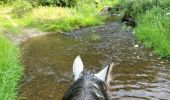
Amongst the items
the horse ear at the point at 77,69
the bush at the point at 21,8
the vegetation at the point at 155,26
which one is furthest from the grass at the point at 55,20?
the horse ear at the point at 77,69

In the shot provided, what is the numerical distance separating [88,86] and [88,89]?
7 cm

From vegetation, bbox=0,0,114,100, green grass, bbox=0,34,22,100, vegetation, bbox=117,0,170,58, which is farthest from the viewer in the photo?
vegetation, bbox=0,0,114,100

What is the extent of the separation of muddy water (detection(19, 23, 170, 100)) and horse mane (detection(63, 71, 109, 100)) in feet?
16.3

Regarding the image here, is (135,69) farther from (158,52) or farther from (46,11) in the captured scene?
(46,11)

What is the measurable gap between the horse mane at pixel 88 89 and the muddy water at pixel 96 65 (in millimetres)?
4956

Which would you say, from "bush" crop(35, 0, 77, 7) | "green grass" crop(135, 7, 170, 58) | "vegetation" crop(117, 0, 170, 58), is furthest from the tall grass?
"green grass" crop(135, 7, 170, 58)

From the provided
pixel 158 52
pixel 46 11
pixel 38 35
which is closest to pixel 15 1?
pixel 46 11

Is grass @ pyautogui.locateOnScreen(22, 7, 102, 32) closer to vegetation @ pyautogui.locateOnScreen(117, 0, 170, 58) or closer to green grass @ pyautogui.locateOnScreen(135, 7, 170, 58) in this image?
vegetation @ pyautogui.locateOnScreen(117, 0, 170, 58)

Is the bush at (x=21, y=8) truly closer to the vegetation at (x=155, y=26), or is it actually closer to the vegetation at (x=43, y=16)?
the vegetation at (x=43, y=16)

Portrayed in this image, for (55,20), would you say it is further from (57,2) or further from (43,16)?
(57,2)

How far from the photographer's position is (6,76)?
869cm

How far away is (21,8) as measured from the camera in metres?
23.6

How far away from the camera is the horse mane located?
3320mm

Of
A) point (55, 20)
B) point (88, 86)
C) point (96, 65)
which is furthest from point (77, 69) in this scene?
point (55, 20)
